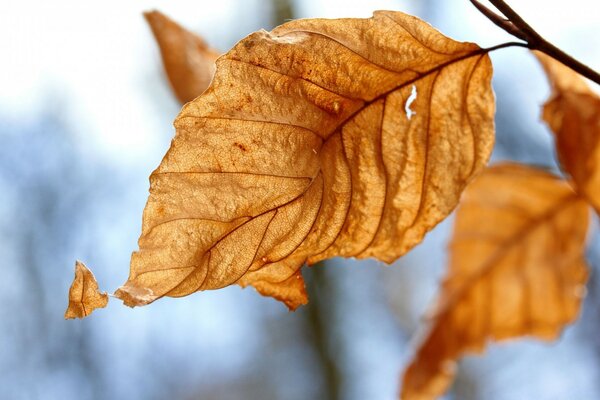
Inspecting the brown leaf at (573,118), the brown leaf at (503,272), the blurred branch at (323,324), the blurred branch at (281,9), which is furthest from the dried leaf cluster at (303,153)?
the blurred branch at (281,9)

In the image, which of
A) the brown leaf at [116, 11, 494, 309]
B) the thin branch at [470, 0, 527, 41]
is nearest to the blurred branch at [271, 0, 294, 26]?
the brown leaf at [116, 11, 494, 309]

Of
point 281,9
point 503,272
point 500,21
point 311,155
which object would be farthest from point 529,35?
point 281,9

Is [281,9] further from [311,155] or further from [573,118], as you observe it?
[311,155]

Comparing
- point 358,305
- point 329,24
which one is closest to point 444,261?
point 329,24

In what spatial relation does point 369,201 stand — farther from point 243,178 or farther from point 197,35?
point 197,35

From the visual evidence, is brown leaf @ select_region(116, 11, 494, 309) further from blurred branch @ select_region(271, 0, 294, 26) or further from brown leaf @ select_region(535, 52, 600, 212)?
blurred branch @ select_region(271, 0, 294, 26)
